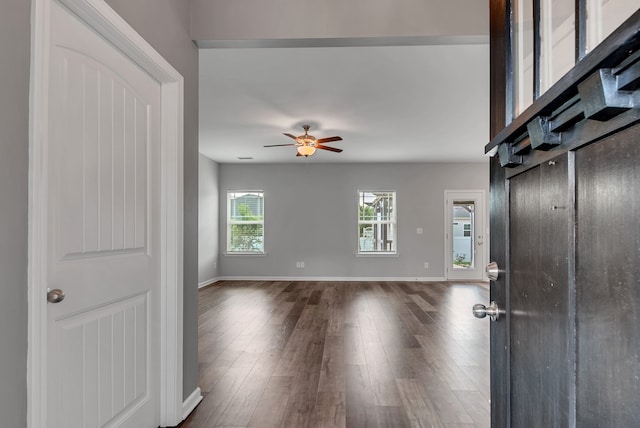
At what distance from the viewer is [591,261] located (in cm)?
57

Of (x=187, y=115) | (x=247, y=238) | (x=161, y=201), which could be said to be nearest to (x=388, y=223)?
(x=247, y=238)

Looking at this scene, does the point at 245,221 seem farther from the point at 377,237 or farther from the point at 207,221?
the point at 377,237

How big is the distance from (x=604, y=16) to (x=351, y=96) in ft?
11.0

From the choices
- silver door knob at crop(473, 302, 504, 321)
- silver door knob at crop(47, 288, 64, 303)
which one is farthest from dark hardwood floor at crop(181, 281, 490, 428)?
silver door knob at crop(473, 302, 504, 321)

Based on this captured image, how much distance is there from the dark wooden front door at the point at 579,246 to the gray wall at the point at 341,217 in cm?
679

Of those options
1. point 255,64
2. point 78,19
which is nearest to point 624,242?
point 78,19

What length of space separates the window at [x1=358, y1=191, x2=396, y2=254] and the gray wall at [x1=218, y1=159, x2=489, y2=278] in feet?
0.48

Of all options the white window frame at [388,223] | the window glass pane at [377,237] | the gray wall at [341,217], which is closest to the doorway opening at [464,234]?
the gray wall at [341,217]

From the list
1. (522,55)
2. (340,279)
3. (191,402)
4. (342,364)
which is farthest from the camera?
(340,279)

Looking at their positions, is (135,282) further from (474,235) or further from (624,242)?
(474,235)

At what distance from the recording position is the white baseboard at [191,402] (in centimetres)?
206

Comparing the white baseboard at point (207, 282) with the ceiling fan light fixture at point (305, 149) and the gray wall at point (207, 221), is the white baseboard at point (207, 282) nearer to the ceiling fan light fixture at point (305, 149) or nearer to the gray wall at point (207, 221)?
the gray wall at point (207, 221)

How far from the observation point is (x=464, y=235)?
25.7 ft

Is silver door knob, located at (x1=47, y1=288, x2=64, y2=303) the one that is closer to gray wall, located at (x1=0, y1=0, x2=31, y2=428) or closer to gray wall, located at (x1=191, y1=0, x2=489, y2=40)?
gray wall, located at (x1=0, y1=0, x2=31, y2=428)
